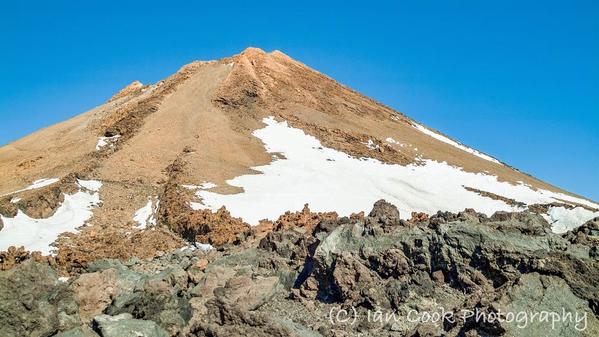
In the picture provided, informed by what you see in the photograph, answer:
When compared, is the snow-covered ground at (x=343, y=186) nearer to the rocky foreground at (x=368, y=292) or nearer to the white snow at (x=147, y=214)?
the white snow at (x=147, y=214)

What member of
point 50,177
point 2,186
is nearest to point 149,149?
point 50,177

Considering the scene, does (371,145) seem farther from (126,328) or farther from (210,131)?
(126,328)

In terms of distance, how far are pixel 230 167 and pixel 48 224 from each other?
1398cm

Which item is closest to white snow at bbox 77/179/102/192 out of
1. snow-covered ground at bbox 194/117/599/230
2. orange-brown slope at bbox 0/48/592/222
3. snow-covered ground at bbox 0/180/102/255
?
snow-covered ground at bbox 0/180/102/255

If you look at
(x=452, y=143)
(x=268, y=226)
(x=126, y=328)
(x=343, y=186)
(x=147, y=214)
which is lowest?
(x=126, y=328)

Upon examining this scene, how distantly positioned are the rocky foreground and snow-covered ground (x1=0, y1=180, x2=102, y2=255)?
29.6 feet

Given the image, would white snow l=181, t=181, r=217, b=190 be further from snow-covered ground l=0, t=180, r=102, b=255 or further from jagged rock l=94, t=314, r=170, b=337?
jagged rock l=94, t=314, r=170, b=337

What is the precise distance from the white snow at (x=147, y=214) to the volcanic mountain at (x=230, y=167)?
146 millimetres

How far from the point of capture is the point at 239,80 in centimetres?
5500

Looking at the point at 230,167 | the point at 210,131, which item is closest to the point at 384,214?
the point at 230,167

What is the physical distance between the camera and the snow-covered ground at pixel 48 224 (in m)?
23.3

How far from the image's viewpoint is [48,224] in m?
25.6

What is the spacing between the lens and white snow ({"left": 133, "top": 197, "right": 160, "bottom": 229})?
27.7 m

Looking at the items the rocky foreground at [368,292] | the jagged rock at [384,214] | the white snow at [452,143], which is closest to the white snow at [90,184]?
the rocky foreground at [368,292]
